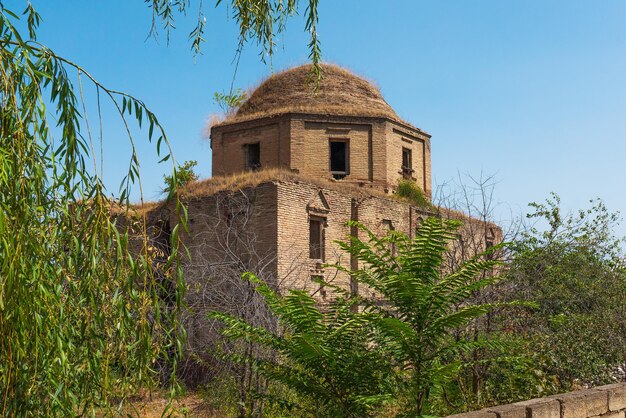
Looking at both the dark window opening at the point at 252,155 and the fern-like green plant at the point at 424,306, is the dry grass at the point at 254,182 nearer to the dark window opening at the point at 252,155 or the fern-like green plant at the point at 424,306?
the dark window opening at the point at 252,155

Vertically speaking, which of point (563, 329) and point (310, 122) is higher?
point (310, 122)

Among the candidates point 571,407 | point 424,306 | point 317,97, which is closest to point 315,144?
point 317,97

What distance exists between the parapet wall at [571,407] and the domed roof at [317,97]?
16.5 m

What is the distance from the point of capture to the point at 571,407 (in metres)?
7.43

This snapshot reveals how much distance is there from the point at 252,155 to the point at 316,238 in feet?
19.6

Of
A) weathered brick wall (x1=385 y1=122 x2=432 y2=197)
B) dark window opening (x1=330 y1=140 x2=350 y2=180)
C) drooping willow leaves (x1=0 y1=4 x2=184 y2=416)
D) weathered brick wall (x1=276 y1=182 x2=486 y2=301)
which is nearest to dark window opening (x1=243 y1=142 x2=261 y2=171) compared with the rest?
dark window opening (x1=330 y1=140 x2=350 y2=180)

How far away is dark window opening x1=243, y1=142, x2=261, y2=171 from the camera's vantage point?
2423 centimetres

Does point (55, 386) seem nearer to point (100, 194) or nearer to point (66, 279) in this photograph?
point (66, 279)

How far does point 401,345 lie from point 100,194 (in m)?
4.33

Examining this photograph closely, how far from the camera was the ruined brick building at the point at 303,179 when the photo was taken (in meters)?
18.0

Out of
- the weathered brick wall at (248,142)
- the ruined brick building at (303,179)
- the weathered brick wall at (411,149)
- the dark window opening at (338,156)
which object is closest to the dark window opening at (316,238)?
the ruined brick building at (303,179)

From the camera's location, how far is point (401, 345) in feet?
23.8

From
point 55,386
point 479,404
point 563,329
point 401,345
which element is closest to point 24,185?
point 55,386

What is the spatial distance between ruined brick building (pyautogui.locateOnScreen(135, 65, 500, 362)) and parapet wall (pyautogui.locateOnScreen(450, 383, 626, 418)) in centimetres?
803
